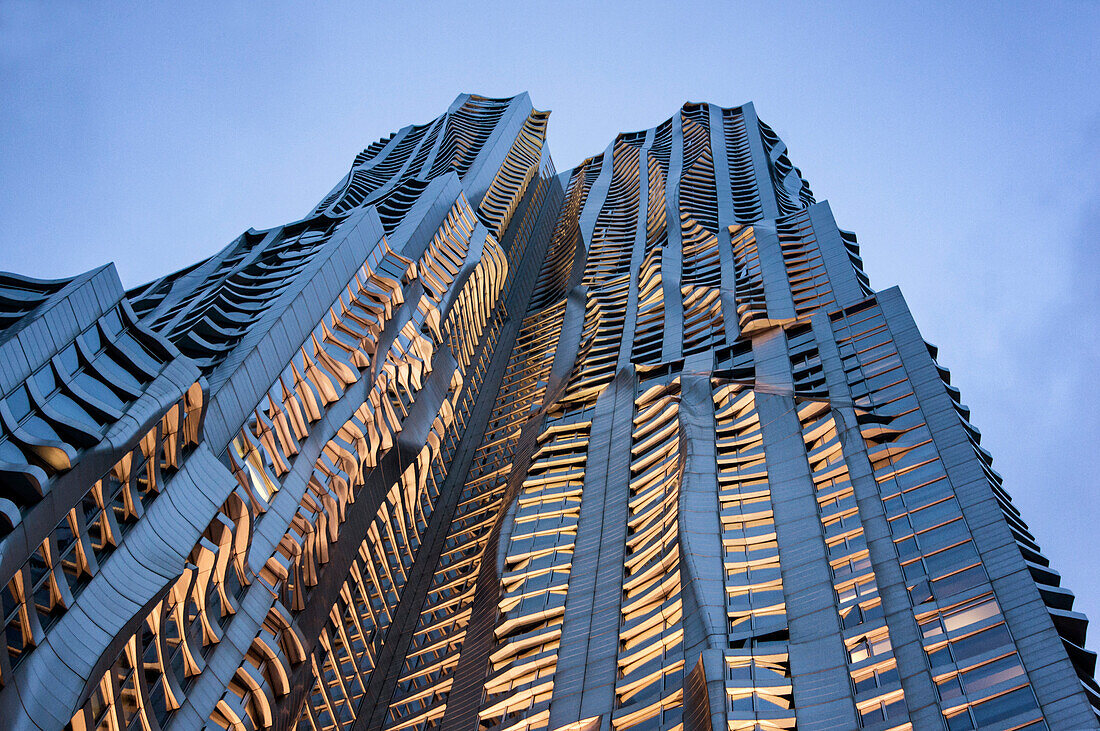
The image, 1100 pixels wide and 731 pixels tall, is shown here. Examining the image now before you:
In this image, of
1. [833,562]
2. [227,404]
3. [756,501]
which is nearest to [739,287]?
[756,501]

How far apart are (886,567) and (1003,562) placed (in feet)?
14.3

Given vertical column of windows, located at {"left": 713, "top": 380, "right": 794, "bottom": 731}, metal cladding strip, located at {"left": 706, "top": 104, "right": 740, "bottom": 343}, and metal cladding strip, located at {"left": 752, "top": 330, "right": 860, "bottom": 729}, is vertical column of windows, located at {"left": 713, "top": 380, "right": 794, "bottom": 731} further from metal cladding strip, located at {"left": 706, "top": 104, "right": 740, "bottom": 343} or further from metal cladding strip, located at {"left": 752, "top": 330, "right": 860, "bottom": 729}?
metal cladding strip, located at {"left": 706, "top": 104, "right": 740, "bottom": 343}

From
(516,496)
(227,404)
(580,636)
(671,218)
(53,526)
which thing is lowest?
(53,526)

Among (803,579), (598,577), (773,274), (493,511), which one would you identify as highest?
(773,274)

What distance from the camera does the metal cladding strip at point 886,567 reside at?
1382 inches

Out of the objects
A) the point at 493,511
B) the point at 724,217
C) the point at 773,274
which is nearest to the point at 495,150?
the point at 724,217

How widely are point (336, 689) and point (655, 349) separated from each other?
31469 mm

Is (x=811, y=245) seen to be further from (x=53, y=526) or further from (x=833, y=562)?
(x=53, y=526)

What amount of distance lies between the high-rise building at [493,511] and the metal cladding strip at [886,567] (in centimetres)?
13

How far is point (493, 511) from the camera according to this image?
75.7 meters

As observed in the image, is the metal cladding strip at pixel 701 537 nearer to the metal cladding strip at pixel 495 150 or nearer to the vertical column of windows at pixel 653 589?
the vertical column of windows at pixel 653 589

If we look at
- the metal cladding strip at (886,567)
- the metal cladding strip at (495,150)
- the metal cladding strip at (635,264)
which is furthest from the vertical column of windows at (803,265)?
the metal cladding strip at (495,150)

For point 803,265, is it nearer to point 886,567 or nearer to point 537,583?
point 537,583

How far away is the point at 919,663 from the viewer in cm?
3662
